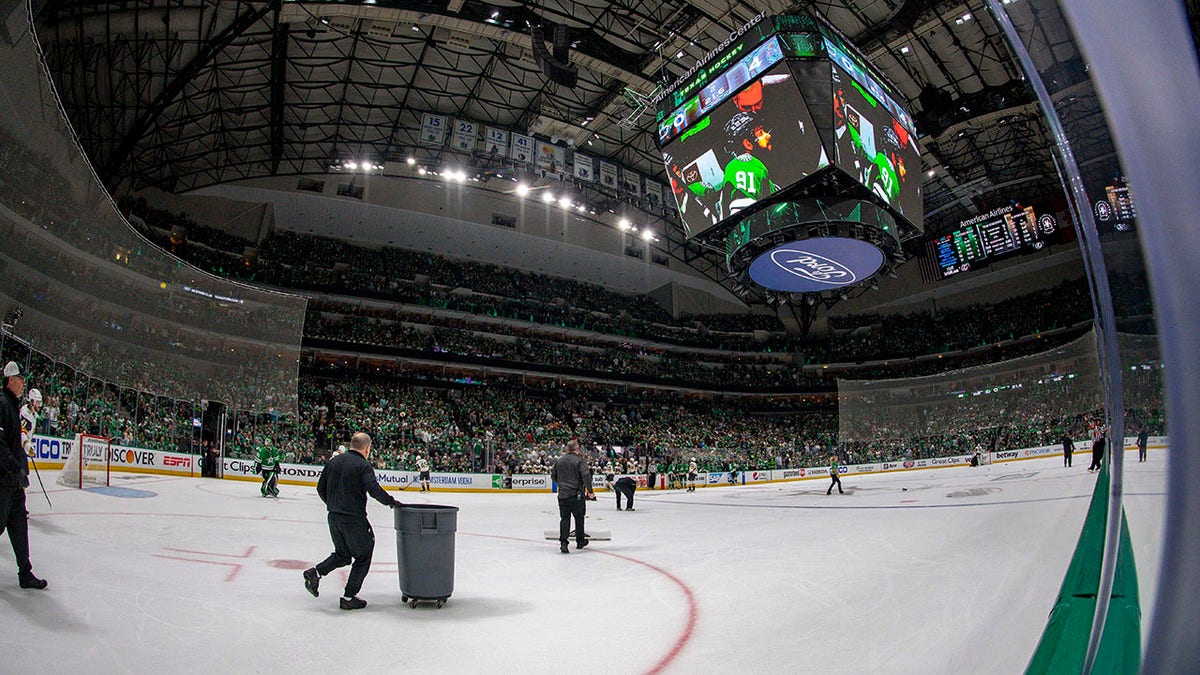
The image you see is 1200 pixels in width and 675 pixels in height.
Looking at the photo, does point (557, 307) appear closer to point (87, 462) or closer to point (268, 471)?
point (268, 471)

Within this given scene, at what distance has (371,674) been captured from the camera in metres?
3.19

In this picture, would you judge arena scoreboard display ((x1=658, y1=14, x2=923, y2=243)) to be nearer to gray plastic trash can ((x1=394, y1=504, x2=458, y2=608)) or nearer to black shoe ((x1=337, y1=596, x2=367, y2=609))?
gray plastic trash can ((x1=394, y1=504, x2=458, y2=608))

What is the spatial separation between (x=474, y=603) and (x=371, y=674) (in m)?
1.56

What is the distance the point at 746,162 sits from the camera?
15617 mm

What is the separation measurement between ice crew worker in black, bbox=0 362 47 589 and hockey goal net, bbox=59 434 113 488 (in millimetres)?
7852

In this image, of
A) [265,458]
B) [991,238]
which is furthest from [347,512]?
[991,238]

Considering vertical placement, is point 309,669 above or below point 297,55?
below

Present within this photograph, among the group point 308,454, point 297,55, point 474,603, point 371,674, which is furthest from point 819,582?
point 297,55

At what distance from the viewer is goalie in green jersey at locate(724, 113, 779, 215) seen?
50.2 ft

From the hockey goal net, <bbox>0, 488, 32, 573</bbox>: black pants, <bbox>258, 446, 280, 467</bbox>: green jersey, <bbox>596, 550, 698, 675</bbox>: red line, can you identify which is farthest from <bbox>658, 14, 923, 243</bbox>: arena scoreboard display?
<bbox>0, 488, 32, 573</bbox>: black pants

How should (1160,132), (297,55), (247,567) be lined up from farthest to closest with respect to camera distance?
1. (297,55)
2. (247,567)
3. (1160,132)

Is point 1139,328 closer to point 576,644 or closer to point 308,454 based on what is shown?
point 576,644

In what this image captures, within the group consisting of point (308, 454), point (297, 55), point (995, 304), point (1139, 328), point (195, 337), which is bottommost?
point (308, 454)

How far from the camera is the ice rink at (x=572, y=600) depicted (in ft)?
10.7
